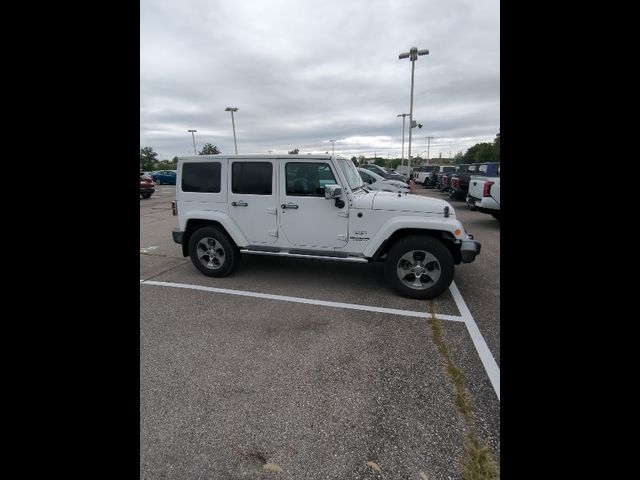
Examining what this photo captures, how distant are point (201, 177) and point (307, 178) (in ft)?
5.52

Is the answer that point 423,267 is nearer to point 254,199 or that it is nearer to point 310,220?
point 310,220

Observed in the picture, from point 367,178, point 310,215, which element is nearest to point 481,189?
point 367,178

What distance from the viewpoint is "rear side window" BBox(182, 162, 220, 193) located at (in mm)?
4699

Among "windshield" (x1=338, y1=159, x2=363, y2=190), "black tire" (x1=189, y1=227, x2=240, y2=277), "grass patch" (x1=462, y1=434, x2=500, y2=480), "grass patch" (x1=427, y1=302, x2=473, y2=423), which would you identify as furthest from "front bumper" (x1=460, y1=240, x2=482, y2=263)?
"black tire" (x1=189, y1=227, x2=240, y2=277)

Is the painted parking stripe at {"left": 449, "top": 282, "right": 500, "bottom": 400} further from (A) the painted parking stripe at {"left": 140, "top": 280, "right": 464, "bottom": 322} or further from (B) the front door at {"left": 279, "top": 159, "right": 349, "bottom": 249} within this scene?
(B) the front door at {"left": 279, "top": 159, "right": 349, "bottom": 249}

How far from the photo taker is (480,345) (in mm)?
3045

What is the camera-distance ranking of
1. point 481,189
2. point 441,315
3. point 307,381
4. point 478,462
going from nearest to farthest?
point 478,462, point 307,381, point 441,315, point 481,189

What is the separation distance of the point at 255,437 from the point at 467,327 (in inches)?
95.7

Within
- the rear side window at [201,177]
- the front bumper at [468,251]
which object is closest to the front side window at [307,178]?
the rear side window at [201,177]
